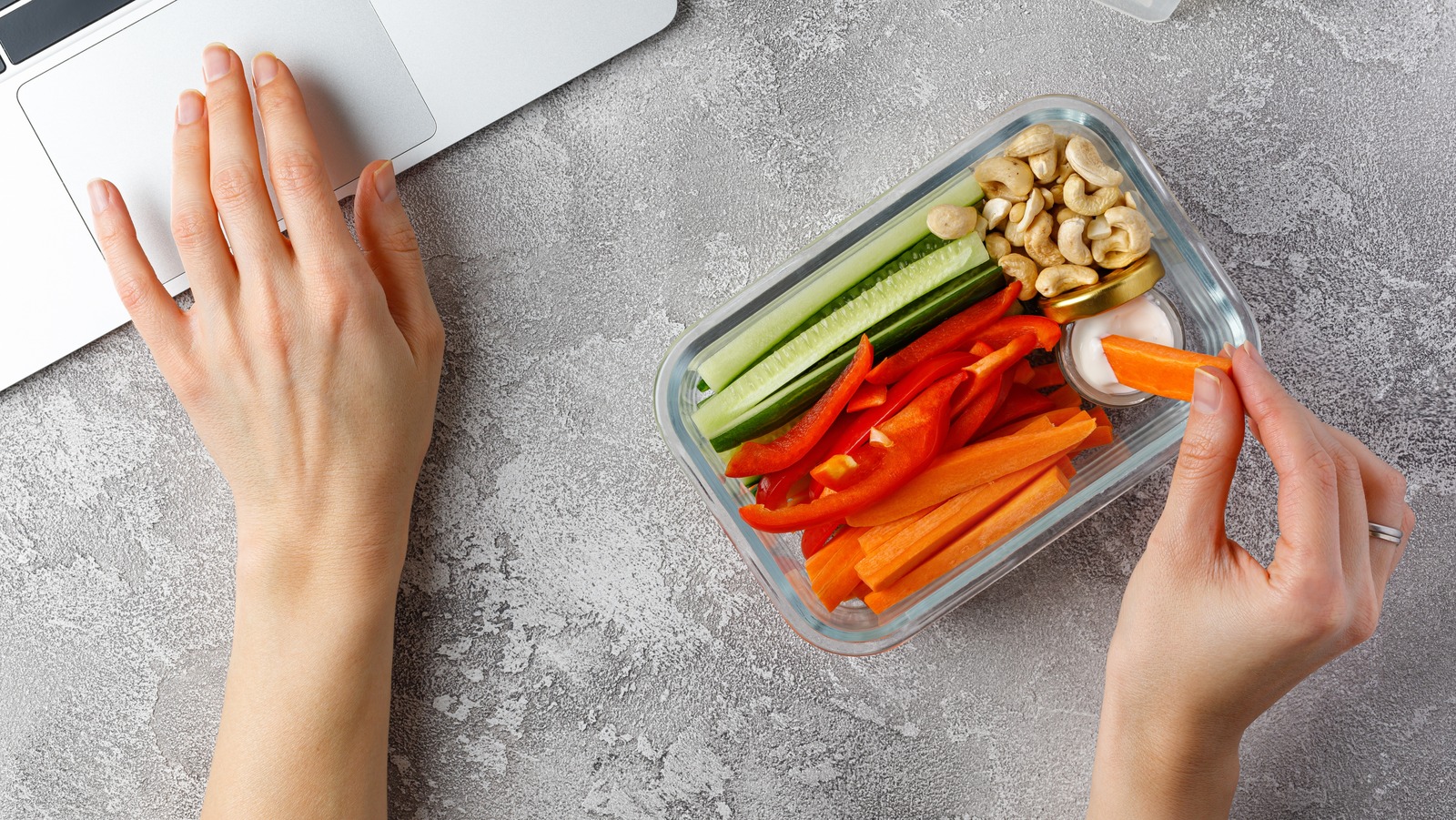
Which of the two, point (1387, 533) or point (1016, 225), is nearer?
point (1387, 533)

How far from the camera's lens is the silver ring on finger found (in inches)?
32.2

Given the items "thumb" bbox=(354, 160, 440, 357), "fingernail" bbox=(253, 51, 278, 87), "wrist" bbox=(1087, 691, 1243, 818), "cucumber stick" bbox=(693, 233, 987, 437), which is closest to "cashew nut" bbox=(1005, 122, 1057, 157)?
"cucumber stick" bbox=(693, 233, 987, 437)

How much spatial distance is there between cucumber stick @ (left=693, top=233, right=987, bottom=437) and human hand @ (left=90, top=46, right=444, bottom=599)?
1.17 ft

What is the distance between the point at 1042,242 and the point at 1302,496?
1.12 ft

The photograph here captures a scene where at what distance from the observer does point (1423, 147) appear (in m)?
1.05

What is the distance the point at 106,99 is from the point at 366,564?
58 cm

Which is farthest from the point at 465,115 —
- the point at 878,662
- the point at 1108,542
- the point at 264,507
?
the point at 1108,542

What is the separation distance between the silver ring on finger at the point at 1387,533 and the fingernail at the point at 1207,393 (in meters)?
0.21

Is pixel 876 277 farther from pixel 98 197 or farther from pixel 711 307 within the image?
pixel 98 197

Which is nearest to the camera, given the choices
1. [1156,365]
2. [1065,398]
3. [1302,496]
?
[1302,496]

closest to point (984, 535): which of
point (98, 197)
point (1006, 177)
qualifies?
point (1006, 177)

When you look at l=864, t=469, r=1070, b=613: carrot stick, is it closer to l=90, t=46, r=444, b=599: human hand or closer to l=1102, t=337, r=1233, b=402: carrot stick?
l=1102, t=337, r=1233, b=402: carrot stick

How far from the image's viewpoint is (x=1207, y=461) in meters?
0.77

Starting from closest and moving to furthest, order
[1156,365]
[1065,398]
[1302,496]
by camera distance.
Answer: [1302,496] < [1156,365] < [1065,398]
